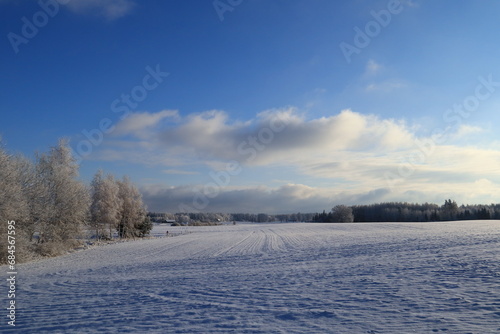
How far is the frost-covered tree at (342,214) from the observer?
13698 cm

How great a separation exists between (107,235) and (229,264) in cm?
4572

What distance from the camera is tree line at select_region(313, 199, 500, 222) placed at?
107 meters

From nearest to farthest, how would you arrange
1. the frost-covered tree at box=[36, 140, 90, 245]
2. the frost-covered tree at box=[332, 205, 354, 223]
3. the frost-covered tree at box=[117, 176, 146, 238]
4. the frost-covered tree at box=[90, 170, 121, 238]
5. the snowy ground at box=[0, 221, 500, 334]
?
the snowy ground at box=[0, 221, 500, 334] < the frost-covered tree at box=[36, 140, 90, 245] < the frost-covered tree at box=[90, 170, 121, 238] < the frost-covered tree at box=[117, 176, 146, 238] < the frost-covered tree at box=[332, 205, 354, 223]

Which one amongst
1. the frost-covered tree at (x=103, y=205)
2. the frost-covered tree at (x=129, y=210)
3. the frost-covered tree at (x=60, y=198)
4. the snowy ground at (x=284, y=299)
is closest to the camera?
the snowy ground at (x=284, y=299)

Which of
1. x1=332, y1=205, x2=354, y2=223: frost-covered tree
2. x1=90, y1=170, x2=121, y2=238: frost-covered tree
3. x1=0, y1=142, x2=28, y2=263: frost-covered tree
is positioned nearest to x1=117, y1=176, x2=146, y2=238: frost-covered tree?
x1=90, y1=170, x2=121, y2=238: frost-covered tree

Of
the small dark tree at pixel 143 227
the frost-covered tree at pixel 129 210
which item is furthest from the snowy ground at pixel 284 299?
the small dark tree at pixel 143 227

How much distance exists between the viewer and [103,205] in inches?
2250

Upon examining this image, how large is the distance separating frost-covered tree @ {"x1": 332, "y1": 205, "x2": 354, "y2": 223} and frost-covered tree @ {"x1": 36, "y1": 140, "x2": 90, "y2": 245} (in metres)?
114

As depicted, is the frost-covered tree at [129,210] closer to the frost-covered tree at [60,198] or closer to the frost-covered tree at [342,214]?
the frost-covered tree at [60,198]

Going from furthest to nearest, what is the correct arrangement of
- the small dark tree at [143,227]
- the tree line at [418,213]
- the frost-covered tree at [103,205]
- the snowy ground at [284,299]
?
the tree line at [418,213] < the small dark tree at [143,227] < the frost-covered tree at [103,205] < the snowy ground at [284,299]

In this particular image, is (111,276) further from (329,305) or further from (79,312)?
(329,305)

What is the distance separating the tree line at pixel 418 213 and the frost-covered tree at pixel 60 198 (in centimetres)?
11061

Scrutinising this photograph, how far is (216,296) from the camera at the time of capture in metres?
12.3

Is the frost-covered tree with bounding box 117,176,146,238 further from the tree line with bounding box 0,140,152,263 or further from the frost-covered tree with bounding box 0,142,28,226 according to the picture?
the frost-covered tree with bounding box 0,142,28,226
